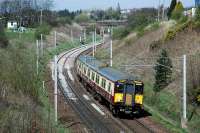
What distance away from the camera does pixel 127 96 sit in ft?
110

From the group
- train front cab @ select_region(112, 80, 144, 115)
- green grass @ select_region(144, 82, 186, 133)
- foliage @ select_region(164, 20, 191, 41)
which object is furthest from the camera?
foliage @ select_region(164, 20, 191, 41)

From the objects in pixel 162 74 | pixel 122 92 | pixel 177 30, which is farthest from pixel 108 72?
pixel 177 30

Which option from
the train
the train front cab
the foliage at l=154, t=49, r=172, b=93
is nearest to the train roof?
the train

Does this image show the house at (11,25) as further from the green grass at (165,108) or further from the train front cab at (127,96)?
the train front cab at (127,96)

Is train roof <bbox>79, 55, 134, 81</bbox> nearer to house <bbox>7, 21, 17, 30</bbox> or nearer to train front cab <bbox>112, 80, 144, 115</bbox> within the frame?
train front cab <bbox>112, 80, 144, 115</bbox>

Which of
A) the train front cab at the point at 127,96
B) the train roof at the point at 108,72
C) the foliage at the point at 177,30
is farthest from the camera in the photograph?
the foliage at the point at 177,30

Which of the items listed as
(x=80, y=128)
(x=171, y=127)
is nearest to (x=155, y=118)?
(x=171, y=127)

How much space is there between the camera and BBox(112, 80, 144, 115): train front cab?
33.2 meters

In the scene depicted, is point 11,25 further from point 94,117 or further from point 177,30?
point 94,117

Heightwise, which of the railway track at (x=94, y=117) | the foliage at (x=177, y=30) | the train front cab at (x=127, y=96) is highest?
the foliage at (x=177, y=30)

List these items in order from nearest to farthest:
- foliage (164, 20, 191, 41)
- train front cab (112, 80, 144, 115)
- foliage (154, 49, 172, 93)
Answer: train front cab (112, 80, 144, 115)
foliage (154, 49, 172, 93)
foliage (164, 20, 191, 41)

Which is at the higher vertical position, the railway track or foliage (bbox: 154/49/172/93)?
foliage (bbox: 154/49/172/93)

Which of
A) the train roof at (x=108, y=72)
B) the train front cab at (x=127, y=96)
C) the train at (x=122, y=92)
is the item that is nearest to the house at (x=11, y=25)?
the train roof at (x=108, y=72)

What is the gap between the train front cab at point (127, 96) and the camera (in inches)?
1309
